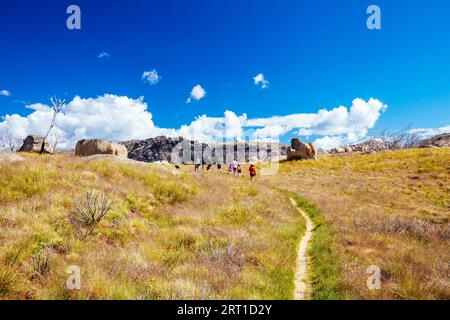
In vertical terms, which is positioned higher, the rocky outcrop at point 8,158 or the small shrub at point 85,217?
the rocky outcrop at point 8,158

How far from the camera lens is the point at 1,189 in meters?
11.5

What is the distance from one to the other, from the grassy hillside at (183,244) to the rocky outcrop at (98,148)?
2281cm

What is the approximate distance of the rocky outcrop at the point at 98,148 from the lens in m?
40.4

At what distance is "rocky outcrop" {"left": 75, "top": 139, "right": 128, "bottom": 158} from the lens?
4038 centimetres

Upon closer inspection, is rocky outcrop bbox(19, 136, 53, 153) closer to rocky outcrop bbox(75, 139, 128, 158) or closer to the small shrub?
rocky outcrop bbox(75, 139, 128, 158)

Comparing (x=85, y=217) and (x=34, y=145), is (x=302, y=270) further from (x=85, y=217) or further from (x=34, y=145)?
(x=34, y=145)

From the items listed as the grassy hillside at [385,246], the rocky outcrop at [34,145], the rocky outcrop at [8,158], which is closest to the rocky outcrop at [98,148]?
the rocky outcrop at [34,145]

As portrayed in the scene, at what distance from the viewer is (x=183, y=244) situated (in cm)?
1003

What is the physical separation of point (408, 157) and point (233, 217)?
48765 mm

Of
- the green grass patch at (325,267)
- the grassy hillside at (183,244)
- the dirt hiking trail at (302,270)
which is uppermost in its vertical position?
the grassy hillside at (183,244)

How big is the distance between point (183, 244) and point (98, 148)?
35.0 meters

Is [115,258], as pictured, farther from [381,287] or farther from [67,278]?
[381,287]

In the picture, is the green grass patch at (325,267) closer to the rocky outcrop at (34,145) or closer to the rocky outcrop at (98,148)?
the rocky outcrop at (98,148)

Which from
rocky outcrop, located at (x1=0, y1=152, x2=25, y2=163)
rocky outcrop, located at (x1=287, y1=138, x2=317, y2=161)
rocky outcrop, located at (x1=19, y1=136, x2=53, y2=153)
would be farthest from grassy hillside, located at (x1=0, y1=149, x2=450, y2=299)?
rocky outcrop, located at (x1=287, y1=138, x2=317, y2=161)
